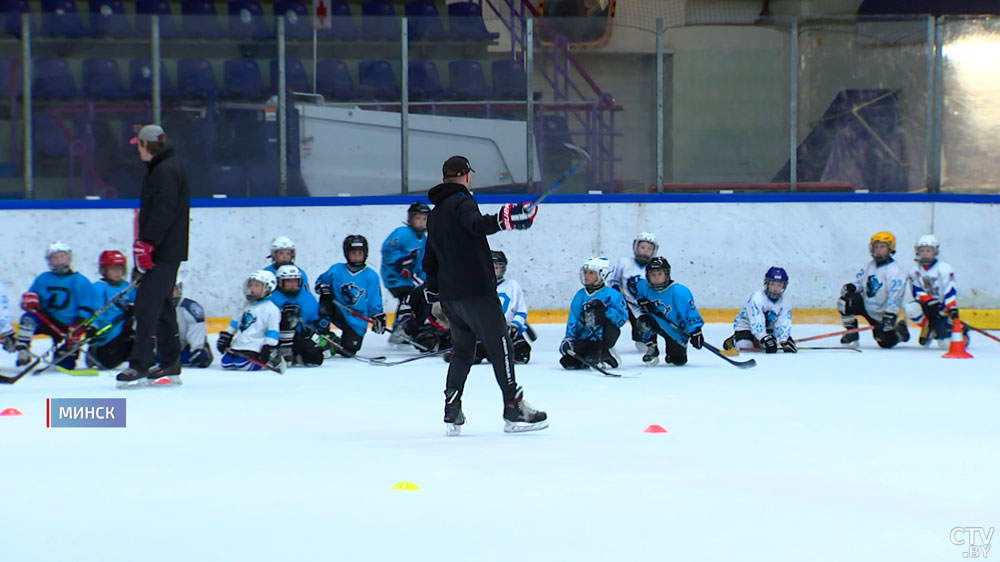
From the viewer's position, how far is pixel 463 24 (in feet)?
40.5

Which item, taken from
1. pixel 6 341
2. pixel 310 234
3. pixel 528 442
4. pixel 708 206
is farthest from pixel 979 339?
pixel 6 341

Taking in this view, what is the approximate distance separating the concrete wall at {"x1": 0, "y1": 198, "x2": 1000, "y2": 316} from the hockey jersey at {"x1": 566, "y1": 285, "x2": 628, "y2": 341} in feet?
10.3

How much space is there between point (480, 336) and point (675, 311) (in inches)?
132

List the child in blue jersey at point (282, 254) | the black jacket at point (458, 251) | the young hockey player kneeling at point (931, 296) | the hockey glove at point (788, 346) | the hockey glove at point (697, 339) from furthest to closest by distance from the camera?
the young hockey player kneeling at point (931, 296), the hockey glove at point (788, 346), the child in blue jersey at point (282, 254), the hockey glove at point (697, 339), the black jacket at point (458, 251)

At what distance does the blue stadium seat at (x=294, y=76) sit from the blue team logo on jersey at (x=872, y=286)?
4.84 metres

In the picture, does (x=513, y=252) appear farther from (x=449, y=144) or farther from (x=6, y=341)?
(x=6, y=341)

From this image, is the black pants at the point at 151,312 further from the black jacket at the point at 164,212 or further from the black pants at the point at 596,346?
the black pants at the point at 596,346

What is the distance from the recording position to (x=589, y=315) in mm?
8734

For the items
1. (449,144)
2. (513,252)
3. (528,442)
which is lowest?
(528,442)

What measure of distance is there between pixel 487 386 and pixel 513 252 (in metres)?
4.20

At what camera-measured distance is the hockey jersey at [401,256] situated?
1026 cm

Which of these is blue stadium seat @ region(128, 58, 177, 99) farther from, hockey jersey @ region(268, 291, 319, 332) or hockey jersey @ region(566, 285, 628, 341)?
hockey jersey @ region(566, 285, 628, 341)

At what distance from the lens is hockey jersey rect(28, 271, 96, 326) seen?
8922 millimetres

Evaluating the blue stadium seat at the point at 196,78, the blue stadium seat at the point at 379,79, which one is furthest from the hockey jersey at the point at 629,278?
the blue stadium seat at the point at 196,78
